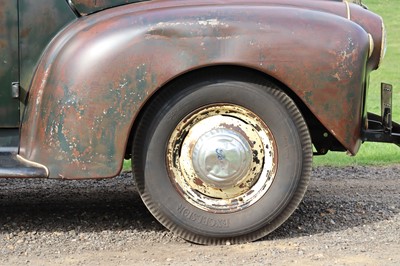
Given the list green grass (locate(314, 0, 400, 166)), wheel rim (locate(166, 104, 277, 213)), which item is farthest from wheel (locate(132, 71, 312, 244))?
green grass (locate(314, 0, 400, 166))

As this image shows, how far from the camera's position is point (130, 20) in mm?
4285

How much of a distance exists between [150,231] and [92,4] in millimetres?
1264

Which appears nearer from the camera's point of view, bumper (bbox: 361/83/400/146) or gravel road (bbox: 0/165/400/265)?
gravel road (bbox: 0/165/400/265)

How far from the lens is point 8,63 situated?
4.50 meters

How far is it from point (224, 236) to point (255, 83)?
80 centimetres

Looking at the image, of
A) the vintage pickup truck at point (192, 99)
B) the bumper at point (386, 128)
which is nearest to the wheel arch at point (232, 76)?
the vintage pickup truck at point (192, 99)

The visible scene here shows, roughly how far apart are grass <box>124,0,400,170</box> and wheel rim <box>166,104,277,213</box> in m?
2.26

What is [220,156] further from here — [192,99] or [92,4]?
[92,4]

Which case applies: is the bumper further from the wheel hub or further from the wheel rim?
the wheel hub

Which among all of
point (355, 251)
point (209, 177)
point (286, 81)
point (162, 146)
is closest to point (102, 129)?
point (162, 146)

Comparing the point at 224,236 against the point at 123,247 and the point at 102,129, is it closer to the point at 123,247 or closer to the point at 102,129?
the point at 123,247

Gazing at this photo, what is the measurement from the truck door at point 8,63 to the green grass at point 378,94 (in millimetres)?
3161

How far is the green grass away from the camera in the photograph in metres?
7.22

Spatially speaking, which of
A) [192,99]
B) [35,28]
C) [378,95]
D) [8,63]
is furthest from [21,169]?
[378,95]
